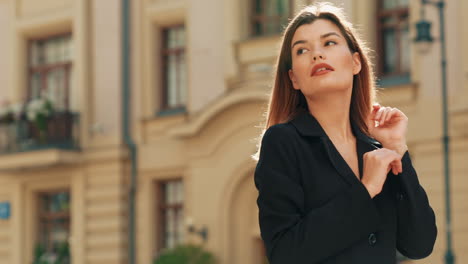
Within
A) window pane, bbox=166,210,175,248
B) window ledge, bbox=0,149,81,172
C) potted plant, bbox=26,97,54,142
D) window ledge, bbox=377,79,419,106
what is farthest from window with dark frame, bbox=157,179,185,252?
window ledge, bbox=377,79,419,106

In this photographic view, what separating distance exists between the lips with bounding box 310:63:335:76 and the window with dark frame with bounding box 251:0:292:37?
51.6 feet

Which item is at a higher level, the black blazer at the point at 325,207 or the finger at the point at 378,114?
the finger at the point at 378,114

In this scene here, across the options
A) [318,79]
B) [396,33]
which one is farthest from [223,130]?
[318,79]

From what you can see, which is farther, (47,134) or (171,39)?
(47,134)

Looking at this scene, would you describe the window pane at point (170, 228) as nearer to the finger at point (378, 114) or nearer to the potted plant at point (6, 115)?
the potted plant at point (6, 115)

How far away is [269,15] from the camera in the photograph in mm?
18969

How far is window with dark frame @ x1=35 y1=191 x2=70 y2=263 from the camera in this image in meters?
21.5

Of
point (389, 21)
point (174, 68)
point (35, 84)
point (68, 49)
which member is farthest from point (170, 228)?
point (389, 21)

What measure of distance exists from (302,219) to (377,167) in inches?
9.4

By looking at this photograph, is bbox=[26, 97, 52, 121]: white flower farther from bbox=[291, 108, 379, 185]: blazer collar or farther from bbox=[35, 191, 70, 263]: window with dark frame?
bbox=[291, 108, 379, 185]: blazer collar

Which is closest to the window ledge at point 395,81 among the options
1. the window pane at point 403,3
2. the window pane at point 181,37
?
the window pane at point 403,3

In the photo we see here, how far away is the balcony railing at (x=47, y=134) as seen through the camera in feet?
68.4

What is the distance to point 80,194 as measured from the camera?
825 inches

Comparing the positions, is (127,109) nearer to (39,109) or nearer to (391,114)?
(39,109)
